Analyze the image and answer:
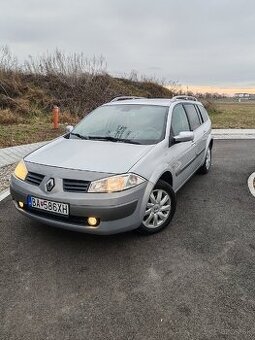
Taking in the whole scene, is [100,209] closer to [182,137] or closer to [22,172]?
[22,172]

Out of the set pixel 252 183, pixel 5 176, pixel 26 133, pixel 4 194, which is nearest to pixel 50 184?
pixel 4 194

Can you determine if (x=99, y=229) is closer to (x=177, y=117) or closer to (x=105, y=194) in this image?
(x=105, y=194)

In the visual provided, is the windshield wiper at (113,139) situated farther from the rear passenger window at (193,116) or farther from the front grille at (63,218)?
the rear passenger window at (193,116)

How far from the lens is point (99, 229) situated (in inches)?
147

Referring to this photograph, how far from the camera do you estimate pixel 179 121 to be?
5.49m

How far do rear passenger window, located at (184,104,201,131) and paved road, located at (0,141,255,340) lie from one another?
179cm

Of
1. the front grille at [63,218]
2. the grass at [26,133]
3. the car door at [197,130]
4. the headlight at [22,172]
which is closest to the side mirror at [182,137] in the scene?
the car door at [197,130]

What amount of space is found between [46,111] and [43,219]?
45.9 feet

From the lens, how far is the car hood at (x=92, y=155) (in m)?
3.90

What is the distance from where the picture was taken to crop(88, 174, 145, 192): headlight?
3693 mm

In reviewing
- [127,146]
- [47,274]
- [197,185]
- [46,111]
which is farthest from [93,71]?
[47,274]

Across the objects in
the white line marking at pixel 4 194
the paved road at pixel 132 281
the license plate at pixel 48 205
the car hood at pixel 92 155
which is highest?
the car hood at pixel 92 155

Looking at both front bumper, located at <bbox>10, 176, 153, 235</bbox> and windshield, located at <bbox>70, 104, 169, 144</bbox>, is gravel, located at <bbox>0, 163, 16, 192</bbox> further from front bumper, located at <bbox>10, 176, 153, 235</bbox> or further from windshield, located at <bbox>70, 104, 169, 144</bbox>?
front bumper, located at <bbox>10, 176, 153, 235</bbox>

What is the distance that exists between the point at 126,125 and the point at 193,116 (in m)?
1.87
